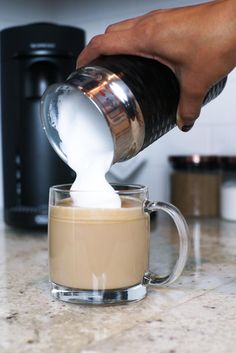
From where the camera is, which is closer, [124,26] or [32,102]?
[124,26]

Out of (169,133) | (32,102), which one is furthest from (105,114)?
(169,133)

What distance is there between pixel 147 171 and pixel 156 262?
0.60m

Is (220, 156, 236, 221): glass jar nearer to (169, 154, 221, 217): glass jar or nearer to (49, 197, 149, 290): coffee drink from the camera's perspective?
(169, 154, 221, 217): glass jar

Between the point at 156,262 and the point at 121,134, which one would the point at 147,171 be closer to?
the point at 156,262

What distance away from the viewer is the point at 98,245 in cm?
59

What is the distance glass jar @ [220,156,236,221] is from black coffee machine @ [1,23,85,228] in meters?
0.35

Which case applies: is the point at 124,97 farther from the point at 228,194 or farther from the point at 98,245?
the point at 228,194

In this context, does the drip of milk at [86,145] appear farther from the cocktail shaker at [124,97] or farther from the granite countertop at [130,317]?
the granite countertop at [130,317]

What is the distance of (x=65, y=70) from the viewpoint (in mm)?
1045

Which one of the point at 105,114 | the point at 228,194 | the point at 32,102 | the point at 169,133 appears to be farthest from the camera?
the point at 169,133

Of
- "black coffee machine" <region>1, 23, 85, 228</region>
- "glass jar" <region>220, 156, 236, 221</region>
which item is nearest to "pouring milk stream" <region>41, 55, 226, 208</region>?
"black coffee machine" <region>1, 23, 85, 228</region>

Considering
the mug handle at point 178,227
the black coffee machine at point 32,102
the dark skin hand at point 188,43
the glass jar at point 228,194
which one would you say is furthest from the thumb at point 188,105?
the glass jar at point 228,194

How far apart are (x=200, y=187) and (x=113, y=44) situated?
26.0 inches

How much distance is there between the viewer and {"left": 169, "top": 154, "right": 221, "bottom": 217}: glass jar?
124cm
